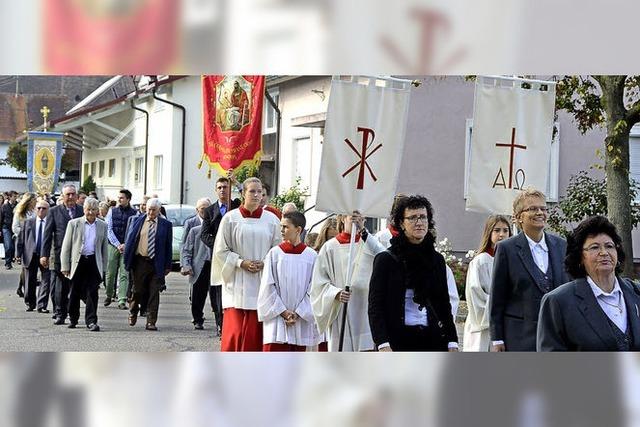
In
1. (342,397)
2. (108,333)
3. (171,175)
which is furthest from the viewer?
(171,175)

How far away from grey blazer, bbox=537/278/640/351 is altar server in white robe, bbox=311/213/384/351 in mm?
2603

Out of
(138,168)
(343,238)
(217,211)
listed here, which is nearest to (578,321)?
(343,238)

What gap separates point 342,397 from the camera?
4578mm

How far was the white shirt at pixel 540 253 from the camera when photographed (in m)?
6.48

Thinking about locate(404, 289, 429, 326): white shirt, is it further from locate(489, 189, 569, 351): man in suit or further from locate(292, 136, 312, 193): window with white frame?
locate(292, 136, 312, 193): window with white frame

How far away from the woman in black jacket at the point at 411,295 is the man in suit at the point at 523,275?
26cm

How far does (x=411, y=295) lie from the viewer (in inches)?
254

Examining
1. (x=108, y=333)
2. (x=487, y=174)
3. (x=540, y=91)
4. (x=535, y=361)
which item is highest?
(x=540, y=91)

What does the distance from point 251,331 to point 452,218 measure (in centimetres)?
903

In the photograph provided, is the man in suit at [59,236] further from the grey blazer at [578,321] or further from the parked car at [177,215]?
the grey blazer at [578,321]

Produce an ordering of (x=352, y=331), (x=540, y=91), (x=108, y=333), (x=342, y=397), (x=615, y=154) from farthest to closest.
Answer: (x=108, y=333) → (x=615, y=154) → (x=352, y=331) → (x=540, y=91) → (x=342, y=397)

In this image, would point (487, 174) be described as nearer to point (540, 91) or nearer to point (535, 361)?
point (540, 91)
